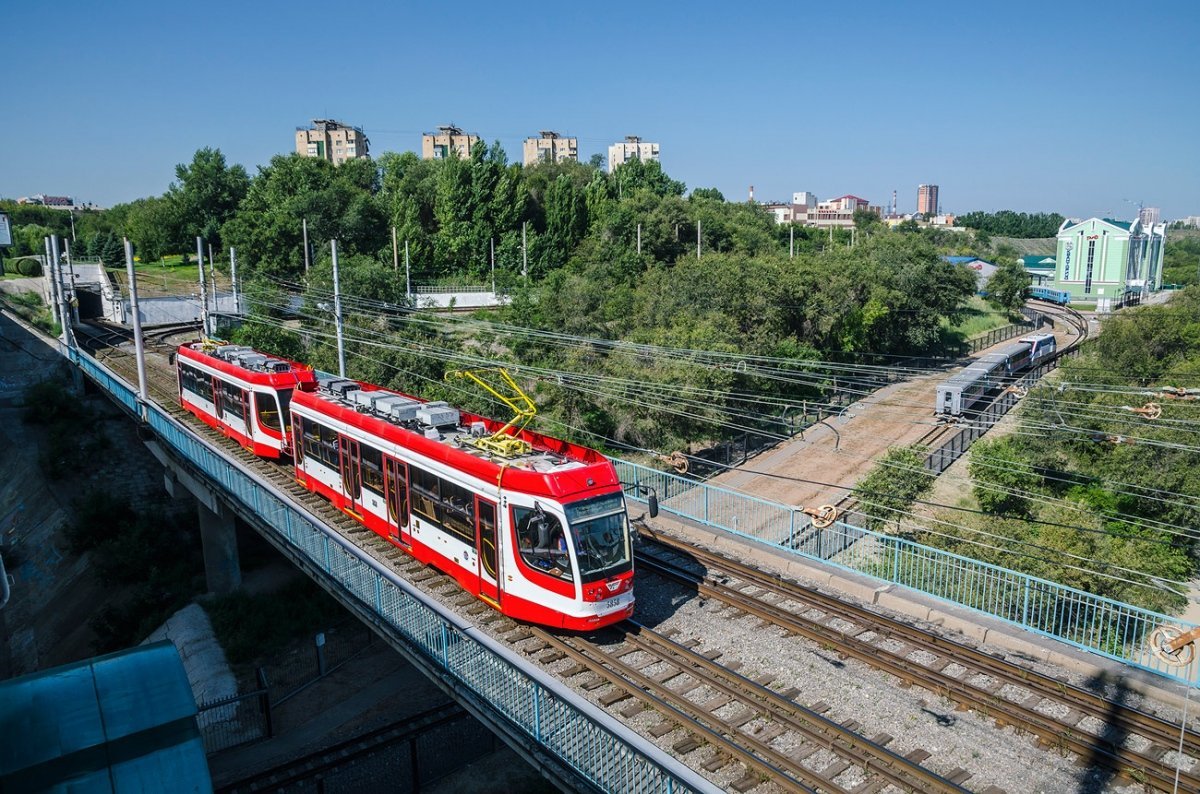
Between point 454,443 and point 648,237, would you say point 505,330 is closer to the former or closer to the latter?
point 454,443

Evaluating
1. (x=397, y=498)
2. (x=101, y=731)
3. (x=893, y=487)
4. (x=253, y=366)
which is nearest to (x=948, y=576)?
(x=893, y=487)

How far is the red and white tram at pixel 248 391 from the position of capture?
72.7ft

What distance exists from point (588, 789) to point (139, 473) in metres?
35.4

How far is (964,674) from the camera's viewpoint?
1159 centimetres

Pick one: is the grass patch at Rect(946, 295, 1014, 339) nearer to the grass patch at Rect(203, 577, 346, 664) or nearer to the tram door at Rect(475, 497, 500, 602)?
the grass patch at Rect(203, 577, 346, 664)

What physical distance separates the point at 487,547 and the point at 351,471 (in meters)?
5.99

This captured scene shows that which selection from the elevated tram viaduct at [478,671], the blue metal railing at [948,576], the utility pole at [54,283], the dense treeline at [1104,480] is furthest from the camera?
the utility pole at [54,283]

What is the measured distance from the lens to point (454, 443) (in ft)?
47.3

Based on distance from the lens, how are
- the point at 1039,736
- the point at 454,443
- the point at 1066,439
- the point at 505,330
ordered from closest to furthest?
the point at 1039,736, the point at 454,443, the point at 1066,439, the point at 505,330

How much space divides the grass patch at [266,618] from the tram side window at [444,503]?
44.5ft

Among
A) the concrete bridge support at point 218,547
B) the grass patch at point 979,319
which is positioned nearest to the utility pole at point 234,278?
the concrete bridge support at point 218,547

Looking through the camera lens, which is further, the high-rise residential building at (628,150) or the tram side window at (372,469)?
the high-rise residential building at (628,150)

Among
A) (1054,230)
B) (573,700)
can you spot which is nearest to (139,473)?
(573,700)

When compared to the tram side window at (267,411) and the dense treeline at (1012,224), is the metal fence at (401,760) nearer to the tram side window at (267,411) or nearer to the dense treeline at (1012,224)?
the tram side window at (267,411)
